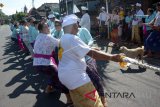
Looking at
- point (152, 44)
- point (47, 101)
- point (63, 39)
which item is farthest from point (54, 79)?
point (152, 44)

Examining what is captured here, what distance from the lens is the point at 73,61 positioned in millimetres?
3400

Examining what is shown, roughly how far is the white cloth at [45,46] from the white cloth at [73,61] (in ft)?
7.85

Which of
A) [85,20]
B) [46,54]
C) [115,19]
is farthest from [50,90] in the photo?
[115,19]

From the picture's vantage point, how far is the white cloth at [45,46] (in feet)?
19.1

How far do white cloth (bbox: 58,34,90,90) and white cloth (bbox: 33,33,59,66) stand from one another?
7.85ft

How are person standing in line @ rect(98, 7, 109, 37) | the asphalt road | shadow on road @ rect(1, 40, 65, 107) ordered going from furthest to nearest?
person standing in line @ rect(98, 7, 109, 37), shadow on road @ rect(1, 40, 65, 107), the asphalt road

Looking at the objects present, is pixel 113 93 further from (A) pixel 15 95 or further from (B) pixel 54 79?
(A) pixel 15 95

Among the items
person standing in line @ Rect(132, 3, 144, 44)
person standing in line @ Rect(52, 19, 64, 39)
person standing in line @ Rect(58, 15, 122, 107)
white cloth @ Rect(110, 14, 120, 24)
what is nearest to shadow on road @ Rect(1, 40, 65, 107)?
person standing in line @ Rect(52, 19, 64, 39)

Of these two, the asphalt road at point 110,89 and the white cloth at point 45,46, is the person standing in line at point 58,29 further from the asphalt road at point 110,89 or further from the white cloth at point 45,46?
the asphalt road at point 110,89

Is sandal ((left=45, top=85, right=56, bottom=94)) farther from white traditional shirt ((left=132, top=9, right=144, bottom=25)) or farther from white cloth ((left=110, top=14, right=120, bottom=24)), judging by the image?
white cloth ((left=110, top=14, right=120, bottom=24))

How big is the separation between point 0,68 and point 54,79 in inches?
225

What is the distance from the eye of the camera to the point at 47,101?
6.15m

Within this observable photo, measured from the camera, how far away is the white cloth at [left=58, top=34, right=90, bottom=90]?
3.34 m

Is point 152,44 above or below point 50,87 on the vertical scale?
above
